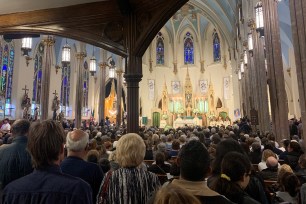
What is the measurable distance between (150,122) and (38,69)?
1189 centimetres

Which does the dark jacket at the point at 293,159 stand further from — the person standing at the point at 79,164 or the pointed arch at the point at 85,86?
the pointed arch at the point at 85,86

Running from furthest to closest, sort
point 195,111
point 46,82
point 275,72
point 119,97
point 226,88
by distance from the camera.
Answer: point 226,88 → point 195,111 → point 119,97 → point 46,82 → point 275,72

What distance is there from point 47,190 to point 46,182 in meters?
0.04

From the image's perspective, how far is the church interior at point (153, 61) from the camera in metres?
4.32

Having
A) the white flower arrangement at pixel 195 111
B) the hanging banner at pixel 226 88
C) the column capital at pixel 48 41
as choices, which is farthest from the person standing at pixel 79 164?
the hanging banner at pixel 226 88

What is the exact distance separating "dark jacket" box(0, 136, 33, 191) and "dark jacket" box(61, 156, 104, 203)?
0.35 m

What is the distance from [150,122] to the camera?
89.8ft

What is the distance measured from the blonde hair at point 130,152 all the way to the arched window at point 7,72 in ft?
57.8

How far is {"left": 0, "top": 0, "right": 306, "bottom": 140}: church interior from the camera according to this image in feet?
14.2

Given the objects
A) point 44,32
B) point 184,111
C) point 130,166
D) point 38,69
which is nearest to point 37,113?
point 38,69

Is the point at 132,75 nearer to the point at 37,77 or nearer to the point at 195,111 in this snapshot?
the point at 37,77

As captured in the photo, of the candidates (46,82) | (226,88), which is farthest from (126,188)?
(226,88)

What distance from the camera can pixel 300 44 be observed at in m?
6.07

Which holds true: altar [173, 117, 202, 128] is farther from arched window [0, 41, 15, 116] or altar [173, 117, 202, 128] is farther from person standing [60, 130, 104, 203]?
person standing [60, 130, 104, 203]
